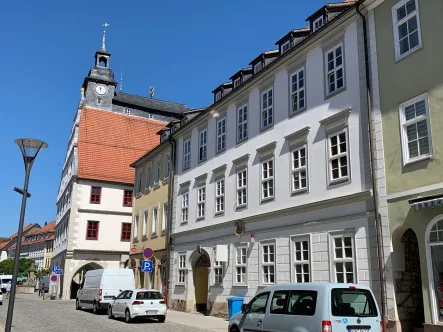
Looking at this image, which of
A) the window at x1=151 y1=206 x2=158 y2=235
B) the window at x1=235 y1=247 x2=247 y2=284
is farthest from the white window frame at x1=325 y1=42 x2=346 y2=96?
the window at x1=151 y1=206 x2=158 y2=235

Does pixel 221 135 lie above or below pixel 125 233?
above

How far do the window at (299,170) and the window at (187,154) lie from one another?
10850 mm

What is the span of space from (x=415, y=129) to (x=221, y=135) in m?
12.9

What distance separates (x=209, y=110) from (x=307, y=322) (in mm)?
17950

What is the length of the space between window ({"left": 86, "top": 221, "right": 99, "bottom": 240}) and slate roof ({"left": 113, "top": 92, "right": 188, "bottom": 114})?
30.2 meters

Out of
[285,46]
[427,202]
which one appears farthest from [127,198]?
[427,202]

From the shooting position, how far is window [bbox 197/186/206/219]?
26.5 meters

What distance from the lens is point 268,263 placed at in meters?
19.7

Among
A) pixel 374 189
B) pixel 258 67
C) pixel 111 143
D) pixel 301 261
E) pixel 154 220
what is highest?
pixel 111 143

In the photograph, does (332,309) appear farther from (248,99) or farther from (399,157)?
(248,99)

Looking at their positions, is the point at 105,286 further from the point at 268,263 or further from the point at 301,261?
the point at 301,261

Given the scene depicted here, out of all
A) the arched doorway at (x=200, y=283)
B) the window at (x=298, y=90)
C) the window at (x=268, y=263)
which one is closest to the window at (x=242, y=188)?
the window at (x=268, y=263)

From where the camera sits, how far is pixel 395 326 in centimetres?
1345

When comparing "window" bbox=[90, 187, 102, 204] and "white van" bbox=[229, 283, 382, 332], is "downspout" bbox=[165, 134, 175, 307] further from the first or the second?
"white van" bbox=[229, 283, 382, 332]
